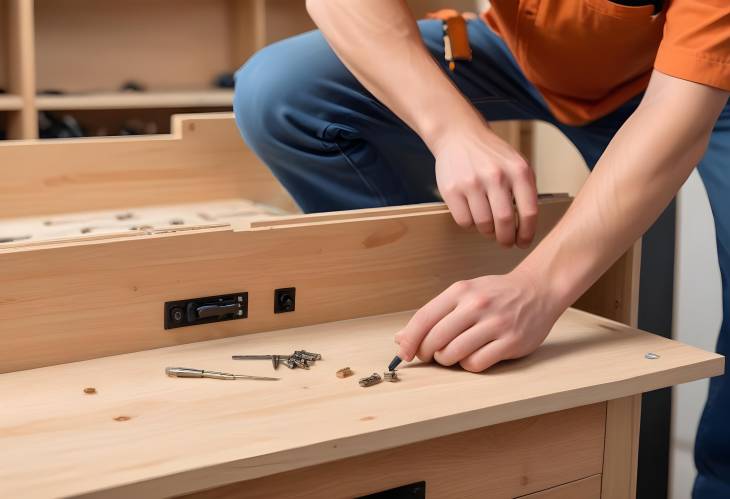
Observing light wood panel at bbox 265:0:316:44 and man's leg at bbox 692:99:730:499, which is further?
light wood panel at bbox 265:0:316:44

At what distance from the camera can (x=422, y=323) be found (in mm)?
861

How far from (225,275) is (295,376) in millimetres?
148

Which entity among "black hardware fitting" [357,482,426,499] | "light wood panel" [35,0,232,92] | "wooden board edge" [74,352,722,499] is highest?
"light wood panel" [35,0,232,92]

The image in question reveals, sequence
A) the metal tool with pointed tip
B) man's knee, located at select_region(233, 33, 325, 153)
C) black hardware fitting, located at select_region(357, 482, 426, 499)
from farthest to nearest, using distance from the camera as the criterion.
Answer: man's knee, located at select_region(233, 33, 325, 153) < the metal tool with pointed tip < black hardware fitting, located at select_region(357, 482, 426, 499)

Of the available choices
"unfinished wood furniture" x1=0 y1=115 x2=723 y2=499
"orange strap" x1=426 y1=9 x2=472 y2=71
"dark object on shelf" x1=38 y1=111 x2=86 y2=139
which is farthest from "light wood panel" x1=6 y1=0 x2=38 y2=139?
"unfinished wood furniture" x1=0 y1=115 x2=723 y2=499

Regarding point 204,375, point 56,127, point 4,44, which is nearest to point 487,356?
point 204,375

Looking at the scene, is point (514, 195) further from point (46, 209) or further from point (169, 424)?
point (46, 209)

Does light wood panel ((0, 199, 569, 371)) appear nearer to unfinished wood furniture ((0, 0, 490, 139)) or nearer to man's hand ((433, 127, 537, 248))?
man's hand ((433, 127, 537, 248))

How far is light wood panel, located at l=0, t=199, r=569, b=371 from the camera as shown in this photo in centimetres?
86

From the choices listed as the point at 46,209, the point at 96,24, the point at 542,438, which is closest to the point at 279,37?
the point at 96,24

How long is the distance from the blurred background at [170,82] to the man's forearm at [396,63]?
0.66 m

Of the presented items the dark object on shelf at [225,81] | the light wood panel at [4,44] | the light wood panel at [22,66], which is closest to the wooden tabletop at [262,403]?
the light wood panel at [22,66]

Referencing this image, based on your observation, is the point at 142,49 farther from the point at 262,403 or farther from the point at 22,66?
the point at 262,403

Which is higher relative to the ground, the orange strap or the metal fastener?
the orange strap
